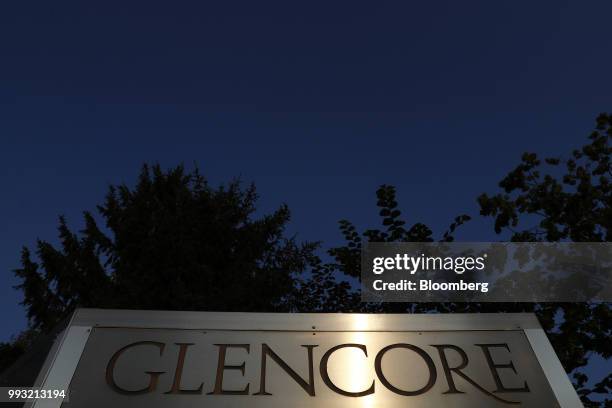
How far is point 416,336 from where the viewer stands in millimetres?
3562

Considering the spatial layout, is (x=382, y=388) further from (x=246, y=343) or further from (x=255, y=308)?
(x=255, y=308)

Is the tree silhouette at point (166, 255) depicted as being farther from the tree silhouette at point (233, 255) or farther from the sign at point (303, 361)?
the sign at point (303, 361)

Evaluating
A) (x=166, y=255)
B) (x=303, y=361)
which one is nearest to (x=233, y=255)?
(x=166, y=255)

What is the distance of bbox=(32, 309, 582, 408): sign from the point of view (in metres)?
3.09

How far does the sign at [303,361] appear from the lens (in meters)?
3.09

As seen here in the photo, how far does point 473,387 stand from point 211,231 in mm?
13986

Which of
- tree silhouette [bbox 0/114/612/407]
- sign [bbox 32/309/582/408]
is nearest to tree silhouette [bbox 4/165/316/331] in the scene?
tree silhouette [bbox 0/114/612/407]

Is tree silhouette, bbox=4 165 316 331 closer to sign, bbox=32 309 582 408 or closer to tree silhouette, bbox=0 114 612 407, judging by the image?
tree silhouette, bbox=0 114 612 407

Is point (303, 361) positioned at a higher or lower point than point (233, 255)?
lower

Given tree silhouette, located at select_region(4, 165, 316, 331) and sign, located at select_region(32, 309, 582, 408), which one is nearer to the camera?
sign, located at select_region(32, 309, 582, 408)

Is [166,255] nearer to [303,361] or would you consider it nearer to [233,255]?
[233,255]

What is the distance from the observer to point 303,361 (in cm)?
335

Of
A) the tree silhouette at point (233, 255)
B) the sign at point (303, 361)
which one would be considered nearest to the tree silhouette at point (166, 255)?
the tree silhouette at point (233, 255)

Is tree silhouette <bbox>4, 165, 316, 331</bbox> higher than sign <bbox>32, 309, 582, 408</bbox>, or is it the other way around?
tree silhouette <bbox>4, 165, 316, 331</bbox>
